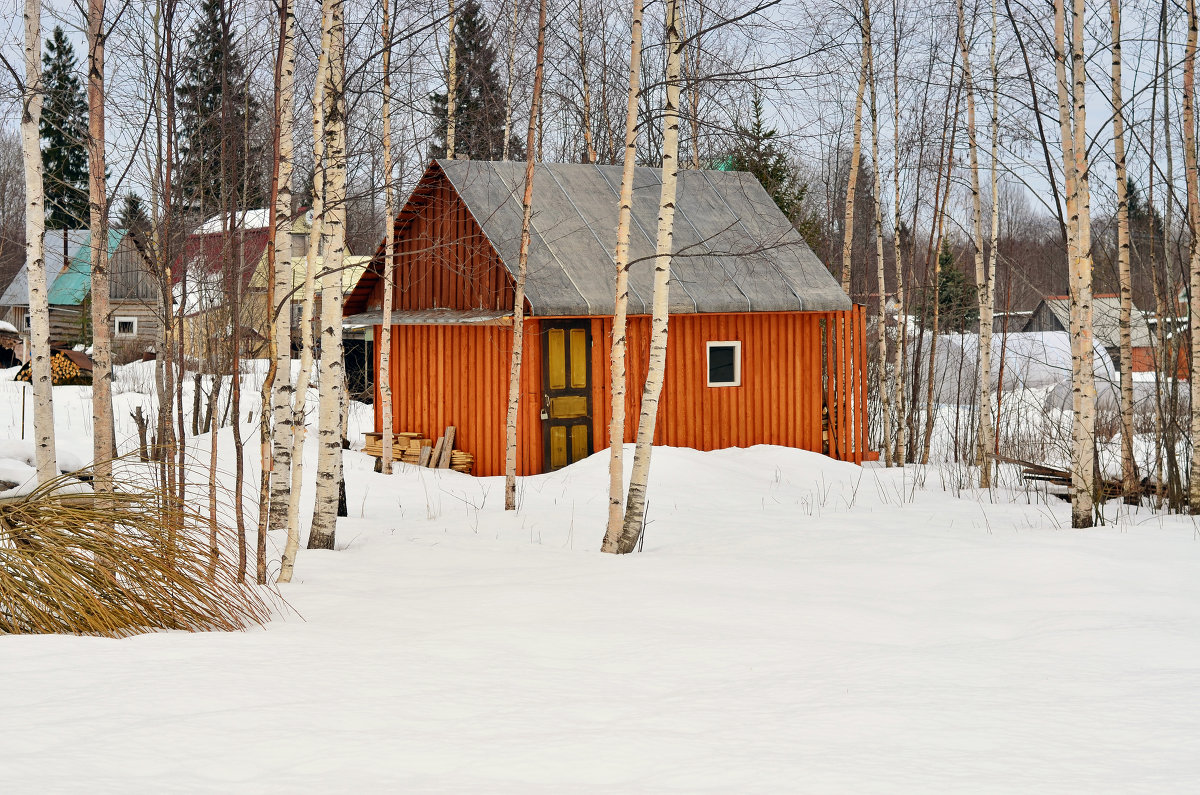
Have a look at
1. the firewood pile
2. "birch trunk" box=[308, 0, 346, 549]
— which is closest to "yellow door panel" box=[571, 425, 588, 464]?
the firewood pile

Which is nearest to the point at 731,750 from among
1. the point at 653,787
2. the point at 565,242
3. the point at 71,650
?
the point at 653,787

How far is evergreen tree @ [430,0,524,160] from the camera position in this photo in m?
12.6

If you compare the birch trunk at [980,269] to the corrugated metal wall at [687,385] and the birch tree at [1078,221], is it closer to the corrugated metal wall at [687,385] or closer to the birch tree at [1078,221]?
the corrugated metal wall at [687,385]

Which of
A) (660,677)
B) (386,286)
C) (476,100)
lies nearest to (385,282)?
(386,286)

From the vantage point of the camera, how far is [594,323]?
1503cm

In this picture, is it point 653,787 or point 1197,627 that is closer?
point 653,787

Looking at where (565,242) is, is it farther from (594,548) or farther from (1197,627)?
(1197,627)

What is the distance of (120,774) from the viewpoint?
3549 mm

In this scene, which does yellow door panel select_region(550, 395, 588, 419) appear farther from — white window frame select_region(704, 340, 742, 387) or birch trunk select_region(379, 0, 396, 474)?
birch trunk select_region(379, 0, 396, 474)

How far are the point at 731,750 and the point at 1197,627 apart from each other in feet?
12.1

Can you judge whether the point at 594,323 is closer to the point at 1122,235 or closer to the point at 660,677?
the point at 1122,235

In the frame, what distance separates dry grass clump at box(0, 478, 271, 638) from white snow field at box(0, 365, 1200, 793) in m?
0.25

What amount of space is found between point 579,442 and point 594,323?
166cm

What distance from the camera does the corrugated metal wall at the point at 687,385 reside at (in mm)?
15133
